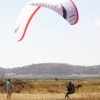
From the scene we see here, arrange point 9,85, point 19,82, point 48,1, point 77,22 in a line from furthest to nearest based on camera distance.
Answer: point 19,82 < point 9,85 < point 48,1 < point 77,22

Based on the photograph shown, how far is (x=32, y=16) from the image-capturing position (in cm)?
2034

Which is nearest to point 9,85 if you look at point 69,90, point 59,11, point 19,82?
point 69,90

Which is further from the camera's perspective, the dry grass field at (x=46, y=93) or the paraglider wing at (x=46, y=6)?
the dry grass field at (x=46, y=93)

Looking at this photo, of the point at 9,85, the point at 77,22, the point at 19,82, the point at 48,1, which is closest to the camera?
the point at 77,22

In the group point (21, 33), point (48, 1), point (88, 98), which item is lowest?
point (88, 98)

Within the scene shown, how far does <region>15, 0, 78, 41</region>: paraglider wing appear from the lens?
17234mm

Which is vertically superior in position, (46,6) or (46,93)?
(46,6)

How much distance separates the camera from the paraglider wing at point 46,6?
56.5 feet

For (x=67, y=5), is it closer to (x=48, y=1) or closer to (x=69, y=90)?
(x=48, y=1)

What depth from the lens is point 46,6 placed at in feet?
59.4

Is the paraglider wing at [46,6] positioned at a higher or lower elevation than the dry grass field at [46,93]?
higher

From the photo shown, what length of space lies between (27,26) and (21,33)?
0.74 m

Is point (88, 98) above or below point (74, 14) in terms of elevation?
below

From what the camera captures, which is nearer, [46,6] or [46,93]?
[46,6]
